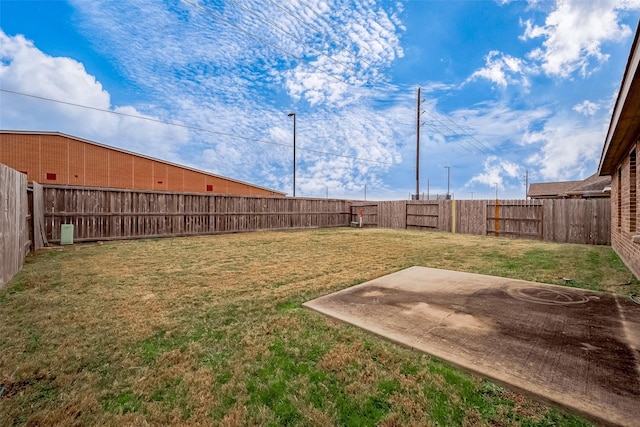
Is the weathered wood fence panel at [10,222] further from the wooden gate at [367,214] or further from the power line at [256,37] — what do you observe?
the wooden gate at [367,214]

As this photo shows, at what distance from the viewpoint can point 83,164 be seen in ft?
49.6

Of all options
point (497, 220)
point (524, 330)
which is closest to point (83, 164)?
point (524, 330)

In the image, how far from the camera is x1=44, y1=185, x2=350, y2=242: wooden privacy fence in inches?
336

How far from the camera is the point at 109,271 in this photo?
4879mm

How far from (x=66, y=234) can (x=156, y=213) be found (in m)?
2.65

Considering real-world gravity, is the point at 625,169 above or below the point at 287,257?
above

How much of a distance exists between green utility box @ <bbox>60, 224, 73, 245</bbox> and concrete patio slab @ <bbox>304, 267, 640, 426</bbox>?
9.04 meters

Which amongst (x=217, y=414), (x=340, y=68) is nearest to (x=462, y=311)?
(x=217, y=414)

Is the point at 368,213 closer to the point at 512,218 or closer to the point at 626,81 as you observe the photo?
the point at 512,218

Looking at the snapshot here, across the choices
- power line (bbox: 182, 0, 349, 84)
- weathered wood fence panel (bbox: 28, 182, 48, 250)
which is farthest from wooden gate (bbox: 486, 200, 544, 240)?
weathered wood fence panel (bbox: 28, 182, 48, 250)

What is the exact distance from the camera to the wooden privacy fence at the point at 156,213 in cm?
854

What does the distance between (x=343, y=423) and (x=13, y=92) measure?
18.6 metres

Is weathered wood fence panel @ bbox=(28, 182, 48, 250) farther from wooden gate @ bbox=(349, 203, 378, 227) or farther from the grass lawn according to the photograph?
wooden gate @ bbox=(349, 203, 378, 227)

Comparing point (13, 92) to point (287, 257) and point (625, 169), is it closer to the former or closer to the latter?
point (287, 257)
